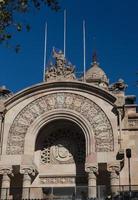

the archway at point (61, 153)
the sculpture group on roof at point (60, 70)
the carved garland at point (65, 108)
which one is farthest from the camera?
the sculpture group on roof at point (60, 70)

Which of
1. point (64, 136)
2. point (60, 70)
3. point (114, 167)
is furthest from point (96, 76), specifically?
point (114, 167)

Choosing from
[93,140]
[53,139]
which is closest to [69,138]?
[53,139]

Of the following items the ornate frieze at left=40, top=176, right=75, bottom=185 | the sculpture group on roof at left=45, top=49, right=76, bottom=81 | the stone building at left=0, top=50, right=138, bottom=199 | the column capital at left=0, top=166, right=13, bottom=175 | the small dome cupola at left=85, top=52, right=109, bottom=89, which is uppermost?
the small dome cupola at left=85, top=52, right=109, bottom=89

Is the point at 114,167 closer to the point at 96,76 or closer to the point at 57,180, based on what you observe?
the point at 57,180

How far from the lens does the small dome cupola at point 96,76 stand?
4100 cm

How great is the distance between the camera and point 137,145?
27.7 meters

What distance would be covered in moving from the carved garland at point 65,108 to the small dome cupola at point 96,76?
11.9 meters

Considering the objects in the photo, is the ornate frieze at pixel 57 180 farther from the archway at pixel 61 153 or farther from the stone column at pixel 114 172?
the stone column at pixel 114 172

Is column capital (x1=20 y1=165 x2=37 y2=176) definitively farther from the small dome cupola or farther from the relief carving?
the small dome cupola

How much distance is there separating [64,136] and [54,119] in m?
2.06

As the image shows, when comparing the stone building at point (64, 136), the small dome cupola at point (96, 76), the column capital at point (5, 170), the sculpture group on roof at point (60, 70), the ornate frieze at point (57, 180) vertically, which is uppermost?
the small dome cupola at point (96, 76)

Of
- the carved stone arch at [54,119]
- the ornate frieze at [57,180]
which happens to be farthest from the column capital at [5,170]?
the ornate frieze at [57,180]

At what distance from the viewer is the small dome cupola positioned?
135 feet

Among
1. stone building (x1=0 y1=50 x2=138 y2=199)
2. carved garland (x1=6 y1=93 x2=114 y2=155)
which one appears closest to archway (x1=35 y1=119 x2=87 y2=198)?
stone building (x1=0 y1=50 x2=138 y2=199)
